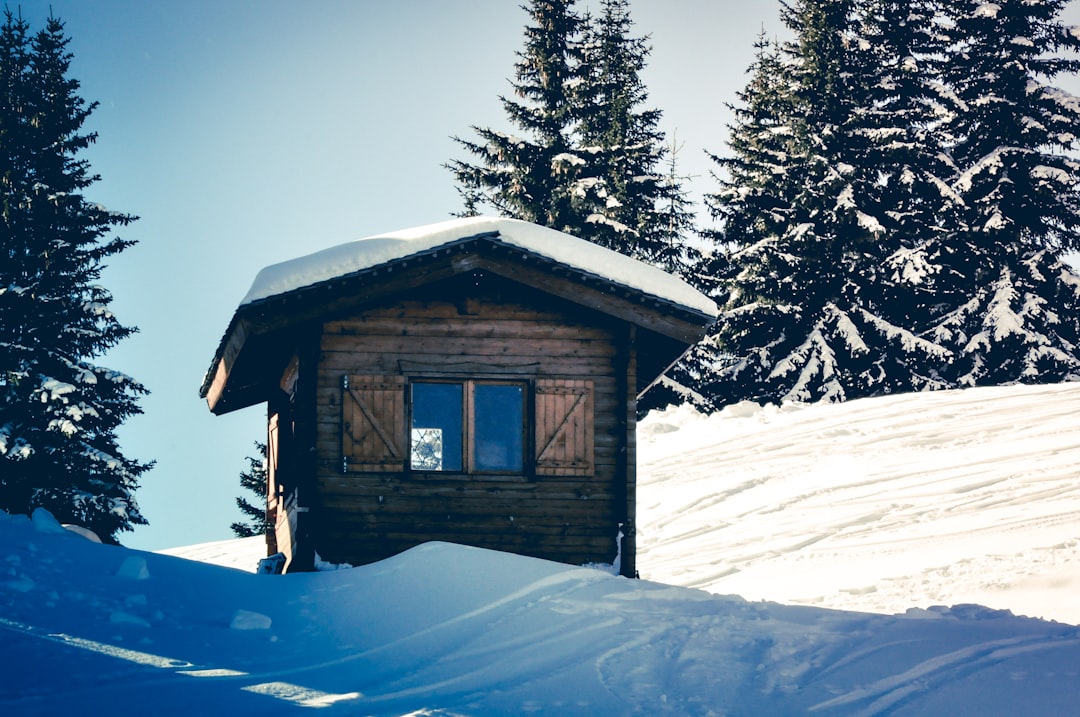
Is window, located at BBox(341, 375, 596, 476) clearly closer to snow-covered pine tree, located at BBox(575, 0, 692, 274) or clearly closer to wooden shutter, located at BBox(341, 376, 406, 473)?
wooden shutter, located at BBox(341, 376, 406, 473)

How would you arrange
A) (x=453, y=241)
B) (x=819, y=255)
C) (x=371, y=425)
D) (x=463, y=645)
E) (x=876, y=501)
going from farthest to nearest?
(x=819, y=255) → (x=876, y=501) → (x=371, y=425) → (x=453, y=241) → (x=463, y=645)

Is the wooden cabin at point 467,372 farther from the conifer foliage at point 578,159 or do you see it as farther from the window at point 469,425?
the conifer foliage at point 578,159

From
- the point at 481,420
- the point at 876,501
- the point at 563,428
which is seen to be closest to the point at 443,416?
the point at 481,420

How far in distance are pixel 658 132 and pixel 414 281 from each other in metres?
23.0

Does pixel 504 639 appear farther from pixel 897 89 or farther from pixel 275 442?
pixel 897 89

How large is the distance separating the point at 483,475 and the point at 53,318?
14499 millimetres

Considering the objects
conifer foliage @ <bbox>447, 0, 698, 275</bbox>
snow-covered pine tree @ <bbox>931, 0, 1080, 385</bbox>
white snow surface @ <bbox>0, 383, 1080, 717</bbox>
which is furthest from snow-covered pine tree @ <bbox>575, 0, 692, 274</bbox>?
white snow surface @ <bbox>0, 383, 1080, 717</bbox>

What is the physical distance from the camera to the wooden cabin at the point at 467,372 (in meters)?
13.8

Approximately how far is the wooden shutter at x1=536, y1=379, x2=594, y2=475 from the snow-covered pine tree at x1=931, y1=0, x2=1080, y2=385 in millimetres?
19605

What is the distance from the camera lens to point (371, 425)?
45.6 ft

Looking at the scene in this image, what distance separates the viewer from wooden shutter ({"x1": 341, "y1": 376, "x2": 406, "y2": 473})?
13852 millimetres

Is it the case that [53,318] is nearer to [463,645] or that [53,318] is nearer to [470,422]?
[470,422]

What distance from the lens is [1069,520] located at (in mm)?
15867

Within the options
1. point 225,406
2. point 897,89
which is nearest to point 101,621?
point 225,406
